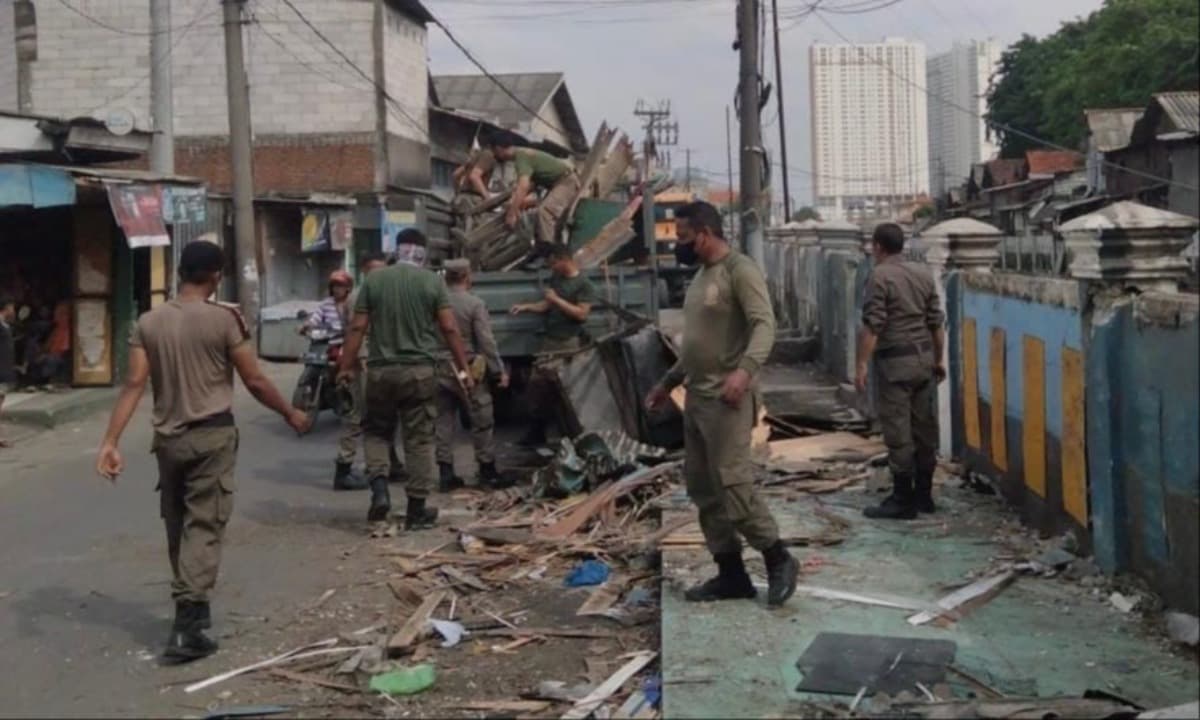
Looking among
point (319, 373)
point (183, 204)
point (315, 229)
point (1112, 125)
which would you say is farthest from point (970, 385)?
point (315, 229)

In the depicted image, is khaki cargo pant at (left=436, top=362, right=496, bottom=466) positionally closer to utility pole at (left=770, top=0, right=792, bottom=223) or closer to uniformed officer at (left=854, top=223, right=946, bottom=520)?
uniformed officer at (left=854, top=223, right=946, bottom=520)

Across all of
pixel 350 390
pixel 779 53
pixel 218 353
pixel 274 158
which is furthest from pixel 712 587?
pixel 779 53

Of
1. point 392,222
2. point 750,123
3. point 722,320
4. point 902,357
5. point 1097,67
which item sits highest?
point 750,123

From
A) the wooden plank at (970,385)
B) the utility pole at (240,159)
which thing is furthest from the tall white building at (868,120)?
the wooden plank at (970,385)

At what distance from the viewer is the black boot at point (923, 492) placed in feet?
29.0

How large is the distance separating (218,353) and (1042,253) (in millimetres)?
19154

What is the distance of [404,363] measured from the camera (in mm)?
9312

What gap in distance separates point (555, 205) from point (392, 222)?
18.3 meters

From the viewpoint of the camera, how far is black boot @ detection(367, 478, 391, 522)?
962cm

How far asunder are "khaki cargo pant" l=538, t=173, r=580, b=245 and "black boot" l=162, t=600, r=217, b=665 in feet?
26.7

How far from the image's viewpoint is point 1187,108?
8.30 metres

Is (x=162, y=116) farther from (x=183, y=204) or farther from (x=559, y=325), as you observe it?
(x=559, y=325)

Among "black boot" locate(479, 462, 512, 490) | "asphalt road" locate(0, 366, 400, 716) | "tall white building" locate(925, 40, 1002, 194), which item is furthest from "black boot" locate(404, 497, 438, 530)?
"tall white building" locate(925, 40, 1002, 194)

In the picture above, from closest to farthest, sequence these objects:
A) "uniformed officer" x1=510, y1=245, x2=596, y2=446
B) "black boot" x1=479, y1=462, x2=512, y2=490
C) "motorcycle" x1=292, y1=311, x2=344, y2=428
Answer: "black boot" x1=479, y1=462, x2=512, y2=490
"uniformed officer" x1=510, y1=245, x2=596, y2=446
"motorcycle" x1=292, y1=311, x2=344, y2=428
